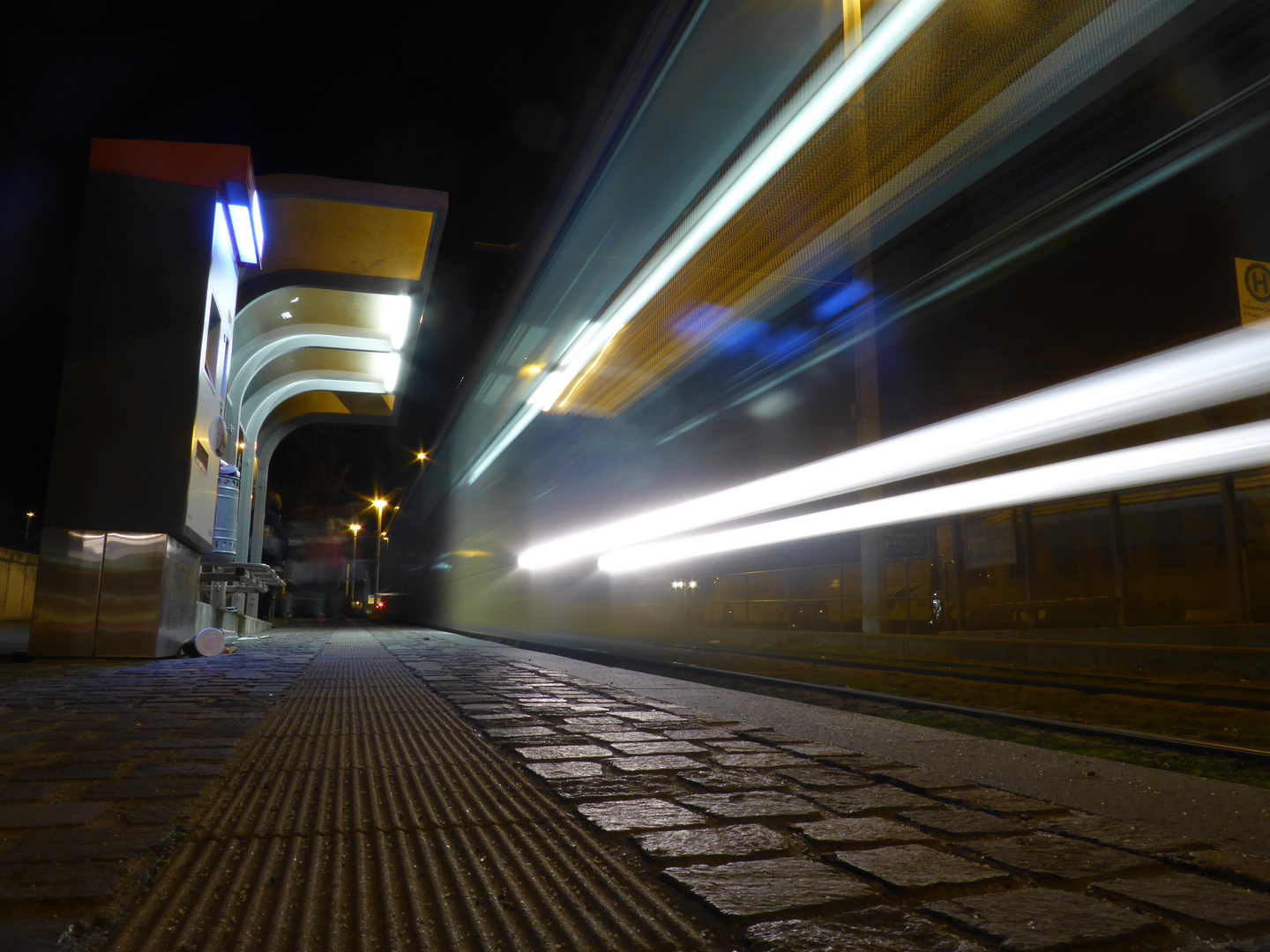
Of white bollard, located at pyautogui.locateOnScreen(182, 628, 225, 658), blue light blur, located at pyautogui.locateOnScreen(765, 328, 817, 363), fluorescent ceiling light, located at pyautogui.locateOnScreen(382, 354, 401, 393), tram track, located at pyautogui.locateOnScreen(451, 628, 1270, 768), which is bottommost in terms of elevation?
tram track, located at pyautogui.locateOnScreen(451, 628, 1270, 768)

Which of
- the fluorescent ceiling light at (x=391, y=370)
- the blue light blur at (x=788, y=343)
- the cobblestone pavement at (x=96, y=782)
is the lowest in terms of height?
the cobblestone pavement at (x=96, y=782)

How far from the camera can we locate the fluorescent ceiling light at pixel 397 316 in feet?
44.8

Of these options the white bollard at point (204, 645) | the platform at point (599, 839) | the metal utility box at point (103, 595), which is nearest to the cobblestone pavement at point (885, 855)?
the platform at point (599, 839)

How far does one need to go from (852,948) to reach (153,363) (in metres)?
8.81

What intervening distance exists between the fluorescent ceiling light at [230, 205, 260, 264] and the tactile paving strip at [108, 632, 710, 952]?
25.8ft

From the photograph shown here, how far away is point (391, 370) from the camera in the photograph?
17.2 metres

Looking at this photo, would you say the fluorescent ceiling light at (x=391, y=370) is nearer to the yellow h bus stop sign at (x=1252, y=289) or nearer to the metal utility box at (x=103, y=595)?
the metal utility box at (x=103, y=595)

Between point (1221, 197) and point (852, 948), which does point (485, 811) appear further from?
point (1221, 197)

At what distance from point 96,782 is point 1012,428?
365 inches

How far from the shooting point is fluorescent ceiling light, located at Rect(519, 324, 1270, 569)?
776cm

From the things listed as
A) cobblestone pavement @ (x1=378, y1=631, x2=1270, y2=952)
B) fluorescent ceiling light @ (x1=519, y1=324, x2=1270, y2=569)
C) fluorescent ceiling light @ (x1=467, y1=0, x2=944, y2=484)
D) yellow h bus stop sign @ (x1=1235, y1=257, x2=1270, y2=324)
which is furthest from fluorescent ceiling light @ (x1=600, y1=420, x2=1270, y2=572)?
cobblestone pavement @ (x1=378, y1=631, x2=1270, y2=952)

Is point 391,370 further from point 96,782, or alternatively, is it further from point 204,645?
point 96,782

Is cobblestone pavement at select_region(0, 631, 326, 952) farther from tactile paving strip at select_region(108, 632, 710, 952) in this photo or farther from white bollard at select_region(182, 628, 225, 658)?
white bollard at select_region(182, 628, 225, 658)

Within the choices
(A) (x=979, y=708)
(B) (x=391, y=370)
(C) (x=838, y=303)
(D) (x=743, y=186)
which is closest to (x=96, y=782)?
(D) (x=743, y=186)
